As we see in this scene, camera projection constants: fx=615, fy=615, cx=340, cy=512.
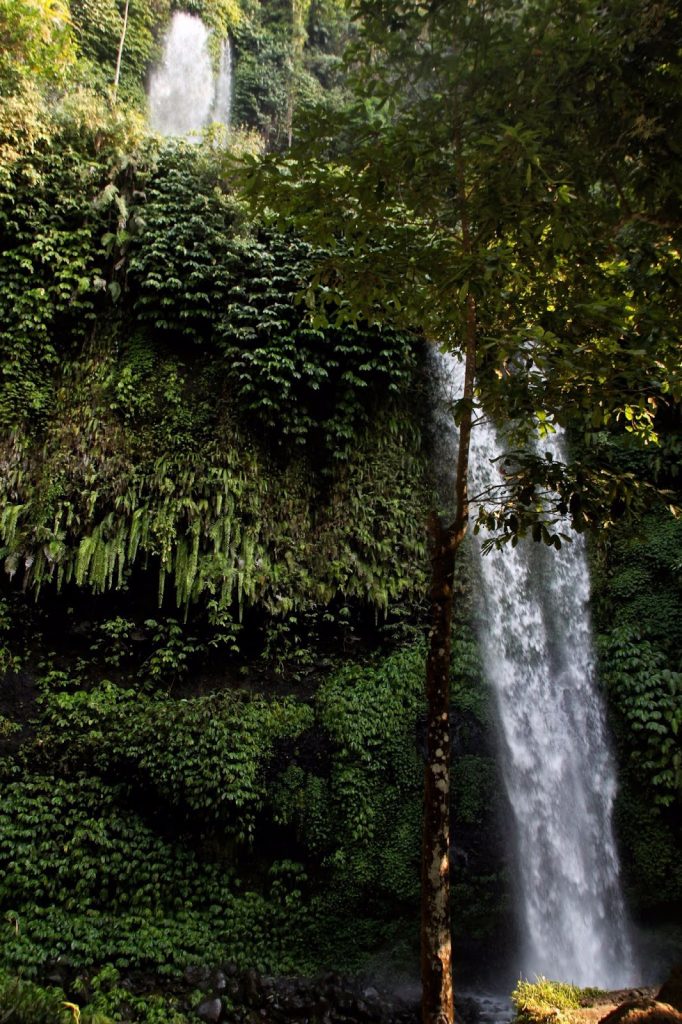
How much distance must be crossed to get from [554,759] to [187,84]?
784 inches

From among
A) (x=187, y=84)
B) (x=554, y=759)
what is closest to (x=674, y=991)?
(x=554, y=759)

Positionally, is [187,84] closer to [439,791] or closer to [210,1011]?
[439,791]

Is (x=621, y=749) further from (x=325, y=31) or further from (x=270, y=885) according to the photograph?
(x=325, y=31)

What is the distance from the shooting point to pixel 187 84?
17922mm

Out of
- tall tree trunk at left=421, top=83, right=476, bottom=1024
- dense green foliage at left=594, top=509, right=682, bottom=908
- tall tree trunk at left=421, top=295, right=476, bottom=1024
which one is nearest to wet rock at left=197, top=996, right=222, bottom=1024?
tall tree trunk at left=421, top=83, right=476, bottom=1024

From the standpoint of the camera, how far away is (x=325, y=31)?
19906mm

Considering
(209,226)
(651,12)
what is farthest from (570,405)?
(209,226)

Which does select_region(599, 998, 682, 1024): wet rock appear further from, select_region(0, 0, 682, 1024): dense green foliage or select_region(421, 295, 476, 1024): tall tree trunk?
select_region(0, 0, 682, 1024): dense green foliage

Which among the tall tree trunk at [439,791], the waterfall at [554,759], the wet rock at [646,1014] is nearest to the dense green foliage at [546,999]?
the waterfall at [554,759]

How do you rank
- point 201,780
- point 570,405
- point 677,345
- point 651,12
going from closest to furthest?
point 651,12
point 570,405
point 677,345
point 201,780

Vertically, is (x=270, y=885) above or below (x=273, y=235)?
below

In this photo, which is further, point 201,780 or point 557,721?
point 557,721

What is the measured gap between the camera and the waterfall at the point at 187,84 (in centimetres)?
1756

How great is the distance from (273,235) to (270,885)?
8.66 m
